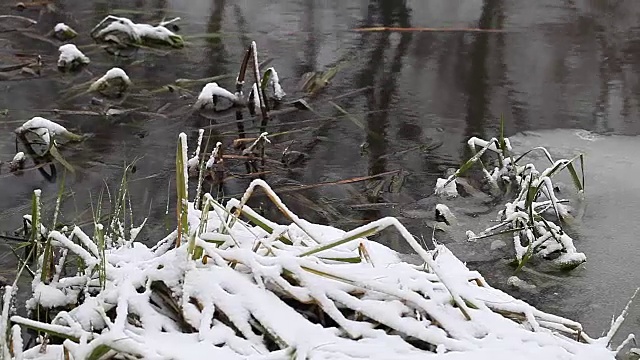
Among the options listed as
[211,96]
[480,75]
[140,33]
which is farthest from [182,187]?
[140,33]

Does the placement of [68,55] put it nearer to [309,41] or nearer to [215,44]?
[215,44]

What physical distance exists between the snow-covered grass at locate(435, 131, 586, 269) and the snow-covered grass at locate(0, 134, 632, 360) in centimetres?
85

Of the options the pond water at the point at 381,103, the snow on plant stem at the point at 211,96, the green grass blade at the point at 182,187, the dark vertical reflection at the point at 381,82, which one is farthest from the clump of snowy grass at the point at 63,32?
the green grass blade at the point at 182,187

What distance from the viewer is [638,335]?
2.54 meters

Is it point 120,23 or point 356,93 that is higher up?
point 120,23

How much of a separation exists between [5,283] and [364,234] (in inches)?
56.2

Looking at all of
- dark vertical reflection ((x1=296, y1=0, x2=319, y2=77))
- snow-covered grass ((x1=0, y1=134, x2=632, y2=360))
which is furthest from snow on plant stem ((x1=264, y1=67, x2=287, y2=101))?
snow-covered grass ((x1=0, y1=134, x2=632, y2=360))

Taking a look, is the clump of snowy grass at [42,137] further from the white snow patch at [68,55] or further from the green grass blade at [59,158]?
the white snow patch at [68,55]

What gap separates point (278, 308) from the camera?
186 cm

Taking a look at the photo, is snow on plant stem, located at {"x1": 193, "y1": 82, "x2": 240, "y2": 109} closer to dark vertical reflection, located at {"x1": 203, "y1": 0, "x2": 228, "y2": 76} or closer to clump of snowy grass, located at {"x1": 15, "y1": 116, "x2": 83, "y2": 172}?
dark vertical reflection, located at {"x1": 203, "y1": 0, "x2": 228, "y2": 76}

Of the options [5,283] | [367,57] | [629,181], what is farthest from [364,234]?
[367,57]

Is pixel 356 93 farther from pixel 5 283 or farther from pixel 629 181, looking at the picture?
pixel 5 283

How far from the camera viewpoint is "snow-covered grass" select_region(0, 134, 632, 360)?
1780mm

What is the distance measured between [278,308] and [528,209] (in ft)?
5.12
